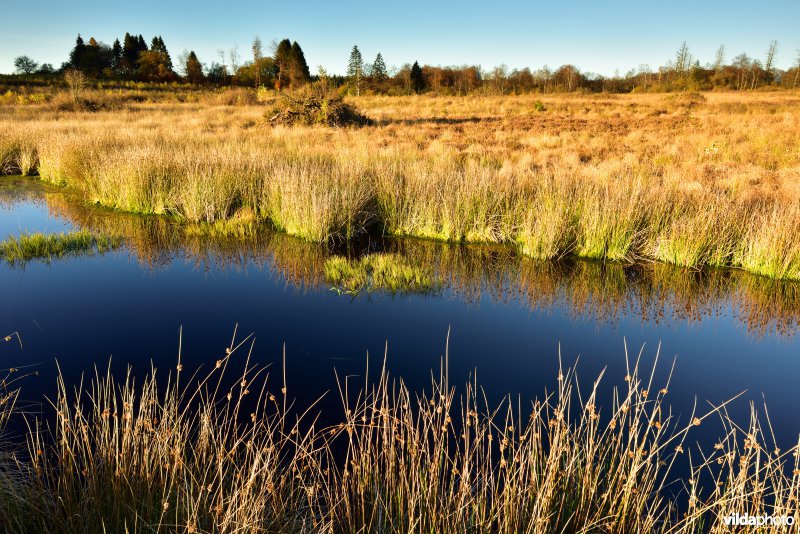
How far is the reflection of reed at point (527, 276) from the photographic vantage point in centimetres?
590

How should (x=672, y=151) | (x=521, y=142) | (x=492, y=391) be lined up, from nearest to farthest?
(x=492, y=391) → (x=672, y=151) → (x=521, y=142)

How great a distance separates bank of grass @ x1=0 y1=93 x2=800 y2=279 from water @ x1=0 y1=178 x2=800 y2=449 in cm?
48

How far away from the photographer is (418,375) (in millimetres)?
4414

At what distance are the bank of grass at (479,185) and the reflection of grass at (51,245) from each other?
1661 millimetres

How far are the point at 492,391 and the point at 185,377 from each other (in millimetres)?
2546

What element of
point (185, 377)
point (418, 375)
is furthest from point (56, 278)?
point (418, 375)

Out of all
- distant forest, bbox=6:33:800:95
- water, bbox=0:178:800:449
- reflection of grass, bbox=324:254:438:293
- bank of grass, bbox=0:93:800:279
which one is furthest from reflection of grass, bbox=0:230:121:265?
distant forest, bbox=6:33:800:95

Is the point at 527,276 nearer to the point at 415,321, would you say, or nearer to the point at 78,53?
the point at 415,321

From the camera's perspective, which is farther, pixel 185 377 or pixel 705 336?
pixel 705 336

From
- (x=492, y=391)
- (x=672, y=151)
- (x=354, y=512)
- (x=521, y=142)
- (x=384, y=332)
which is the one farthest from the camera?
(x=521, y=142)

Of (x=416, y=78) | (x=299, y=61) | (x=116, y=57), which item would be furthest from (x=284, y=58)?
(x=116, y=57)

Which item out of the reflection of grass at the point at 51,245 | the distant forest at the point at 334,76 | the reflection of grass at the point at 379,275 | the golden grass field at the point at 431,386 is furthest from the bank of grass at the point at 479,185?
the distant forest at the point at 334,76

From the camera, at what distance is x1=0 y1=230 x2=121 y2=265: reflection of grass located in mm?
7180

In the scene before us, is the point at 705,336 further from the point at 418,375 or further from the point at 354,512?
the point at 354,512
